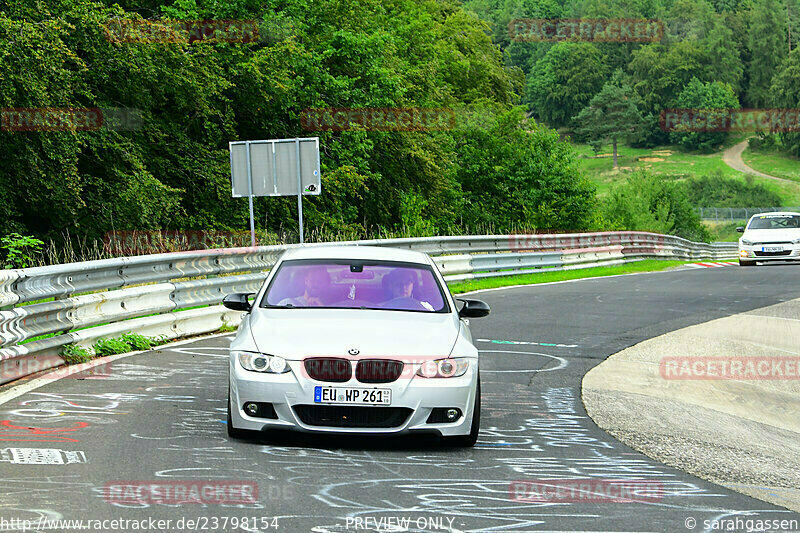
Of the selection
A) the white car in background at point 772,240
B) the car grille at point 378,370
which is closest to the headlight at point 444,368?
the car grille at point 378,370

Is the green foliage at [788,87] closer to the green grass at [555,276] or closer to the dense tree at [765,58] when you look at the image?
the dense tree at [765,58]

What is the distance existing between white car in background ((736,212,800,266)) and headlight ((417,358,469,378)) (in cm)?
2907

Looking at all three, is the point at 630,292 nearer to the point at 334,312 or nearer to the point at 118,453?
the point at 334,312

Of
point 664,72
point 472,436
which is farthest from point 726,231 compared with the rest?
point 472,436

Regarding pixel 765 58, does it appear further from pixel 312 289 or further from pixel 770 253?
pixel 312 289

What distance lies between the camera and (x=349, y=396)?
6.60 meters

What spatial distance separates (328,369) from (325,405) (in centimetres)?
22

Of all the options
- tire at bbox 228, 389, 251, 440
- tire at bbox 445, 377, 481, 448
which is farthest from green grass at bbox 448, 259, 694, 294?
tire at bbox 228, 389, 251, 440

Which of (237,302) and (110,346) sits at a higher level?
(237,302)

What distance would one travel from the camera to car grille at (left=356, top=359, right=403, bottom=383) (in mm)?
6648

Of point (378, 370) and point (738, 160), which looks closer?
point (378, 370)

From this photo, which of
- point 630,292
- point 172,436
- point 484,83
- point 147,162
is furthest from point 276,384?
point 484,83

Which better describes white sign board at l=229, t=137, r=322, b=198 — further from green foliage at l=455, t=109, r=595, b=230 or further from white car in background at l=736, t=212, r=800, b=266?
green foliage at l=455, t=109, r=595, b=230

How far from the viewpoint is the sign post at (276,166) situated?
1013 inches
